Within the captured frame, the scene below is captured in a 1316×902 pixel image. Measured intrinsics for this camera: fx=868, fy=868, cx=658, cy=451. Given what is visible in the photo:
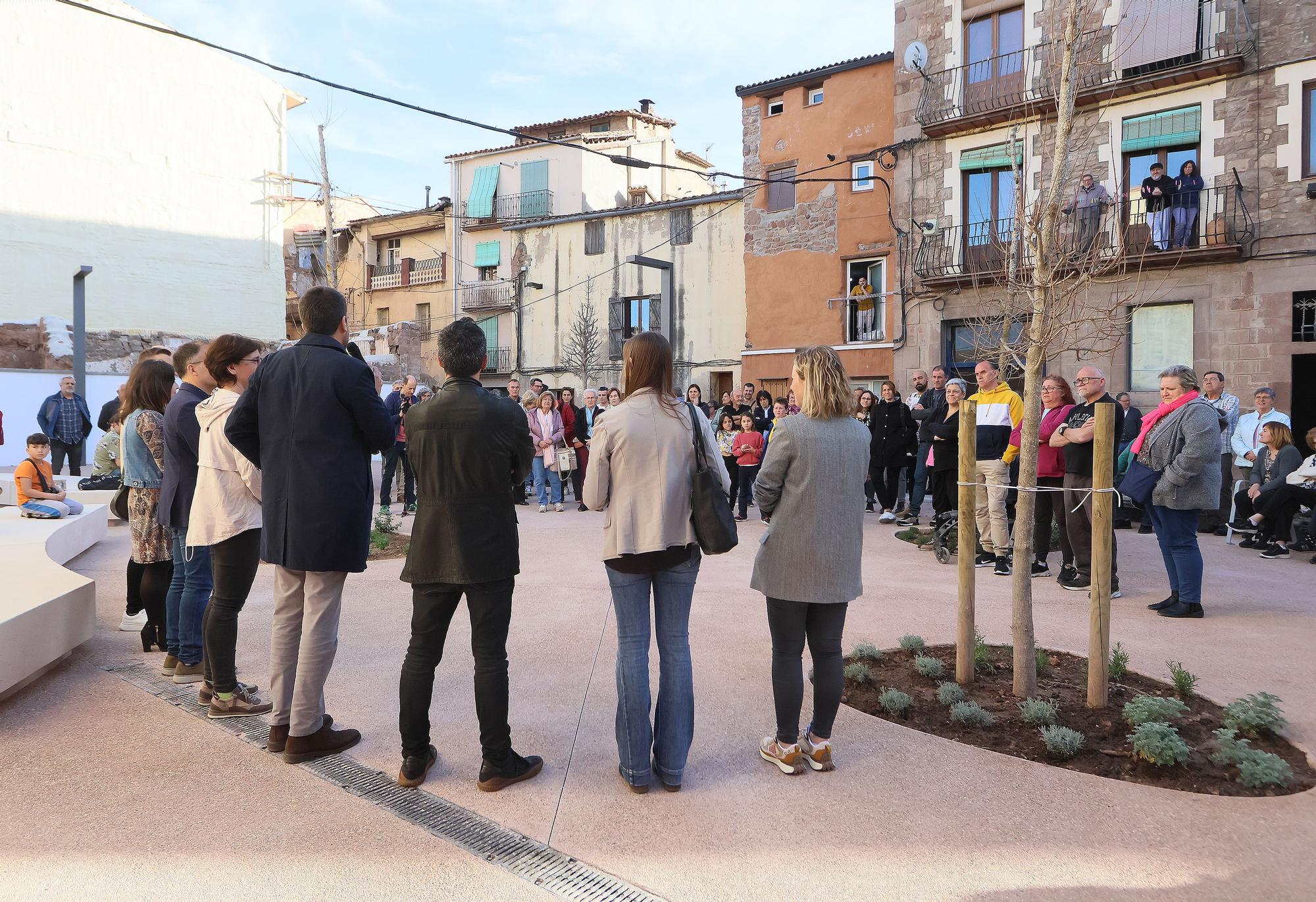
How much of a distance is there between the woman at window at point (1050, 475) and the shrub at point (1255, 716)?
3.19 meters

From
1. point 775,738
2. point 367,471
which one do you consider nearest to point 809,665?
point 775,738

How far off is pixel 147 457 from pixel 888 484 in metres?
8.78

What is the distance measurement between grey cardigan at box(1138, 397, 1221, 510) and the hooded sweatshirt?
5780 millimetres

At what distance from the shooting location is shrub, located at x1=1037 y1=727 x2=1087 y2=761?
143 inches

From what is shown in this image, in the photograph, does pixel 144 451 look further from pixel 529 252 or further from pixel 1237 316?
pixel 529 252

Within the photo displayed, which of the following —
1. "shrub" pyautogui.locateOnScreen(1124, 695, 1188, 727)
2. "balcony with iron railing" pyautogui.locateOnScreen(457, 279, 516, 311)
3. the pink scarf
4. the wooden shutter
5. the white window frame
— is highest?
the white window frame

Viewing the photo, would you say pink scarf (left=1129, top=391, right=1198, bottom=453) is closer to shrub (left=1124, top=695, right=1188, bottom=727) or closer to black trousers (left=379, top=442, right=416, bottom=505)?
shrub (left=1124, top=695, right=1188, bottom=727)

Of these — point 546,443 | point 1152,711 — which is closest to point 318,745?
point 1152,711

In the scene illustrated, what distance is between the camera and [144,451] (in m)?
4.93

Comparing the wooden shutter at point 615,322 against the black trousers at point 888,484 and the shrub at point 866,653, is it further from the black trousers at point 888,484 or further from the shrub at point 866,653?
the shrub at point 866,653

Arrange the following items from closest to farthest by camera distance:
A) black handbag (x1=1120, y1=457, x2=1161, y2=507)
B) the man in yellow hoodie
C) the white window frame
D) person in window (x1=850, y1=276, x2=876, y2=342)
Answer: black handbag (x1=1120, y1=457, x2=1161, y2=507)
the man in yellow hoodie
the white window frame
person in window (x1=850, y1=276, x2=876, y2=342)

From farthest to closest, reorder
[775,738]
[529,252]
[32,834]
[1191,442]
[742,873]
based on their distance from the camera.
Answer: [529,252], [1191,442], [775,738], [32,834], [742,873]

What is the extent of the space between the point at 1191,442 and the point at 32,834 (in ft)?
21.9

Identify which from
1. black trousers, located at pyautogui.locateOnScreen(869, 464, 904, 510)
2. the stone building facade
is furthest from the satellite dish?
black trousers, located at pyautogui.locateOnScreen(869, 464, 904, 510)
